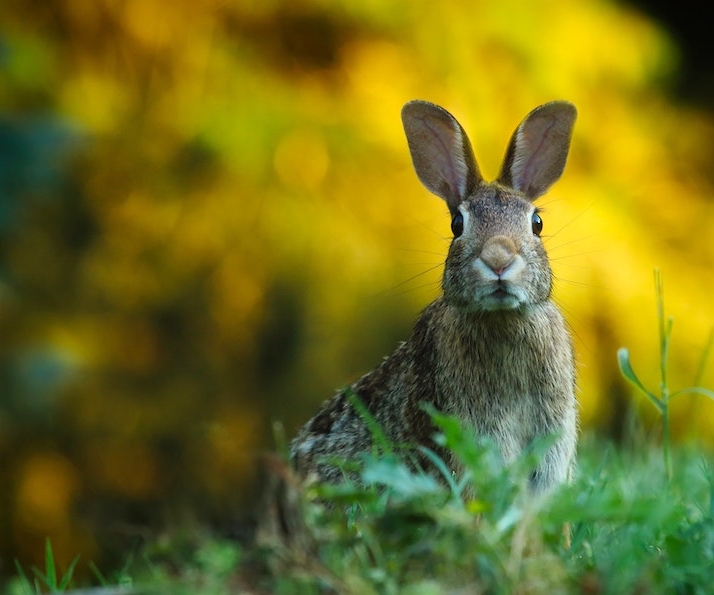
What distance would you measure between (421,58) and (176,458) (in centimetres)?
305

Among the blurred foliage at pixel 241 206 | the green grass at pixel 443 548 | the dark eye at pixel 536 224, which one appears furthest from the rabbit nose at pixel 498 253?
the blurred foliage at pixel 241 206

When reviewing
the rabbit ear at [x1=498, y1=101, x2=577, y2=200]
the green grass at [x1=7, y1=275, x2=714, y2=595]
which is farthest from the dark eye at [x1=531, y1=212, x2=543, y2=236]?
the green grass at [x1=7, y1=275, x2=714, y2=595]

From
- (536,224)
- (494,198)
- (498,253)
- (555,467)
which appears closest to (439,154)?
(494,198)

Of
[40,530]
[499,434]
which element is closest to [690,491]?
[499,434]

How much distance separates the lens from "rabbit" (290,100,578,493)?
3.15 m

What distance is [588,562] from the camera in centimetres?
201

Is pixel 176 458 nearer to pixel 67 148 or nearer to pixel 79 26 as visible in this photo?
pixel 67 148

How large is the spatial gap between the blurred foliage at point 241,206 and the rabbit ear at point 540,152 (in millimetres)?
3246

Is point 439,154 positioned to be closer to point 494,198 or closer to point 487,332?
point 494,198

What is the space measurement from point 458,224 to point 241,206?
13.6ft

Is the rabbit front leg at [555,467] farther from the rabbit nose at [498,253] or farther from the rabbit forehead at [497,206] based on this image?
the rabbit forehead at [497,206]

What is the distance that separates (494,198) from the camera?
3.40 meters

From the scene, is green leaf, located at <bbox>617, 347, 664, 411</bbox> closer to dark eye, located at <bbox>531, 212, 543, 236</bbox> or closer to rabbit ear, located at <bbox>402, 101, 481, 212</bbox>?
dark eye, located at <bbox>531, 212, 543, 236</bbox>

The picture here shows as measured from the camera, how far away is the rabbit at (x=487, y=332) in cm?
315
